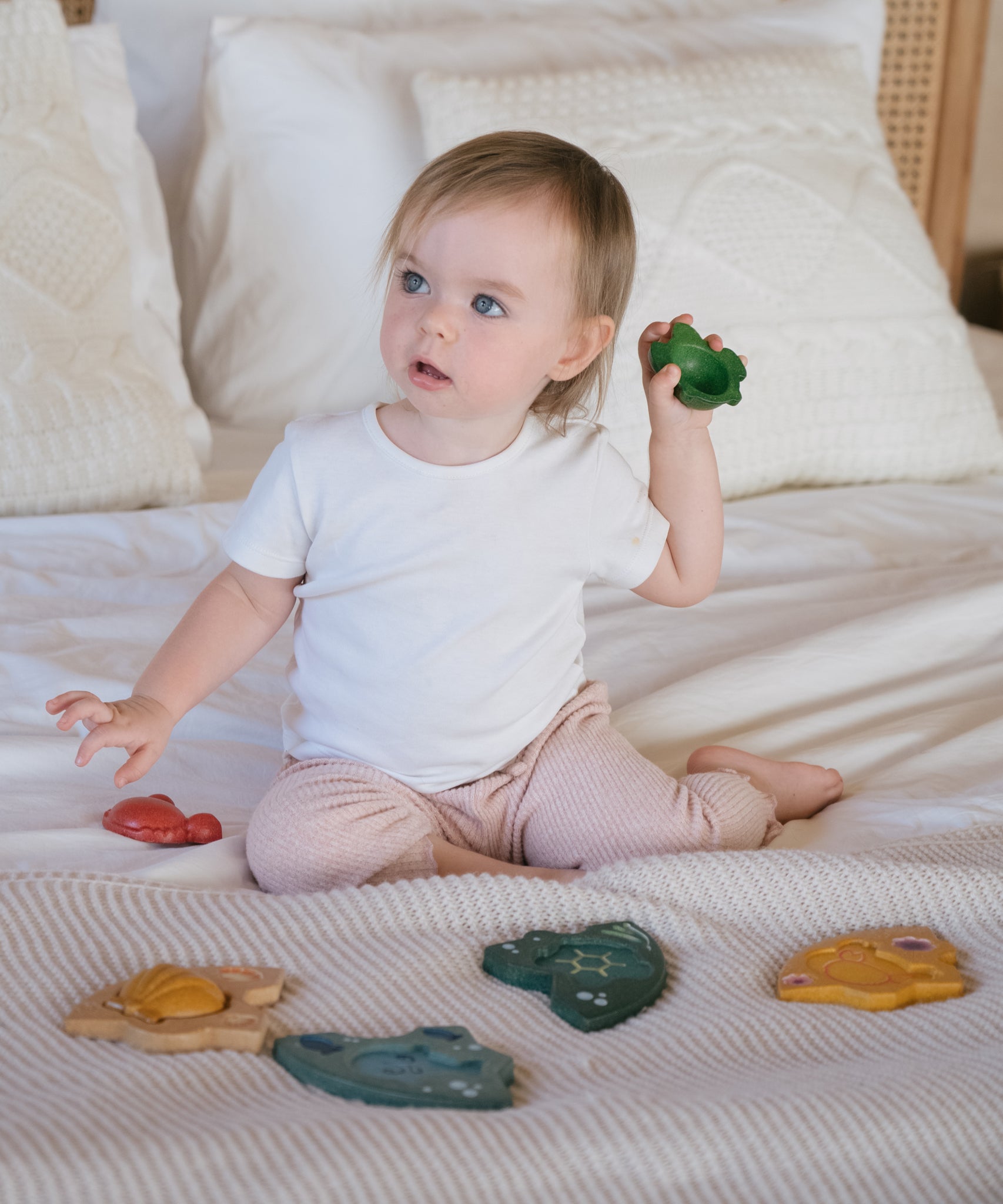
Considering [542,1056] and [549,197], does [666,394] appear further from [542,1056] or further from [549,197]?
[542,1056]

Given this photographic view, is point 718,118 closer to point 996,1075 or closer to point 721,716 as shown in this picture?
point 721,716

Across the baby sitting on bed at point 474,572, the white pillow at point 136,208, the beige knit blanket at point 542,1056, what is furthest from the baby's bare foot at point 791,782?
the white pillow at point 136,208

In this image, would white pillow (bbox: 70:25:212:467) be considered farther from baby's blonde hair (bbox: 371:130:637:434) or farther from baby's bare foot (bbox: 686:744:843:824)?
baby's bare foot (bbox: 686:744:843:824)

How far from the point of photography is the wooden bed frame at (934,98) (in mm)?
2117

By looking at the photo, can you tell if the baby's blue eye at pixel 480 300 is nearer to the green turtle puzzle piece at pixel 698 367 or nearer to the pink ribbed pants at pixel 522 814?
the green turtle puzzle piece at pixel 698 367

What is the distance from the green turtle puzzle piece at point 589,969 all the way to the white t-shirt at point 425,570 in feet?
0.71

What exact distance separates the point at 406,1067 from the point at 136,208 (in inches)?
46.7

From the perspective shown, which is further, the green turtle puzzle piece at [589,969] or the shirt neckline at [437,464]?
the shirt neckline at [437,464]

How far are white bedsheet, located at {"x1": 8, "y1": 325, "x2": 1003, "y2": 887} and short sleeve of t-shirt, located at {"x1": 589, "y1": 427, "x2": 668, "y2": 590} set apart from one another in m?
0.14

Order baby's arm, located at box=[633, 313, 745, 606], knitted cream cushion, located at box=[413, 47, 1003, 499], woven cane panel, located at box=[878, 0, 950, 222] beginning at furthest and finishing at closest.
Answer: woven cane panel, located at box=[878, 0, 950, 222] < knitted cream cushion, located at box=[413, 47, 1003, 499] < baby's arm, located at box=[633, 313, 745, 606]

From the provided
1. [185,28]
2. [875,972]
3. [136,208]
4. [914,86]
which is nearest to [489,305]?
[875,972]

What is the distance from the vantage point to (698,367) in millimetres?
853

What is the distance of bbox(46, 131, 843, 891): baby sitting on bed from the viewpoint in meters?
0.78

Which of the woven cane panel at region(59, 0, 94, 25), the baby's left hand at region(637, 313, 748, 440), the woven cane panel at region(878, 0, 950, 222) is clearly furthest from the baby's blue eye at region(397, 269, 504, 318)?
the woven cane panel at region(878, 0, 950, 222)
